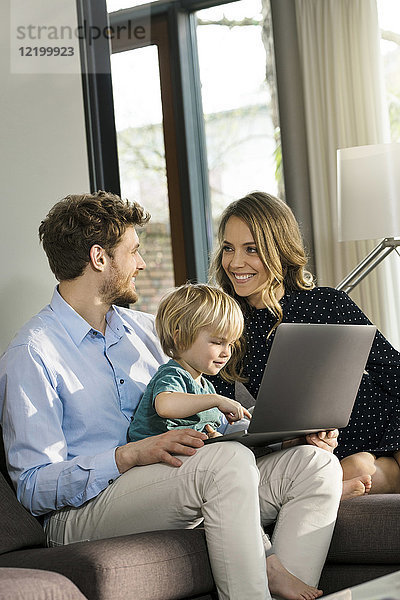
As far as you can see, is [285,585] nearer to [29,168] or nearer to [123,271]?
[123,271]

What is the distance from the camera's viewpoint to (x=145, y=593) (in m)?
1.79

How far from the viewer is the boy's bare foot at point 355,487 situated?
90.4 inches

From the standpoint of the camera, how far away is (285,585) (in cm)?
198

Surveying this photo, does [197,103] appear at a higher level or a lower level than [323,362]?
higher

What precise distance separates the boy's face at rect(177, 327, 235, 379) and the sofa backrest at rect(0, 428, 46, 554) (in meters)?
0.54

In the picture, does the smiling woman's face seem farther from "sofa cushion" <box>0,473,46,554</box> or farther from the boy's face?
"sofa cushion" <box>0,473,46,554</box>

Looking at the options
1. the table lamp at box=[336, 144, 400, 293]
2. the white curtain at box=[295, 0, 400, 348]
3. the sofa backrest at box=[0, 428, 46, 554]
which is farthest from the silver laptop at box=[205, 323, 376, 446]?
the white curtain at box=[295, 0, 400, 348]

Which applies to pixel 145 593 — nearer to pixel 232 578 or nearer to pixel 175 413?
pixel 232 578

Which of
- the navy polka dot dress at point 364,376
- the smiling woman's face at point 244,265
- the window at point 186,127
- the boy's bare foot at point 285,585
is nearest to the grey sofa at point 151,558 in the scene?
the boy's bare foot at point 285,585

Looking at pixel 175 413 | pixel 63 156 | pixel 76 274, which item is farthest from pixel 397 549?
pixel 63 156

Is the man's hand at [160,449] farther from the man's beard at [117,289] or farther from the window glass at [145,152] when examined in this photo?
the window glass at [145,152]

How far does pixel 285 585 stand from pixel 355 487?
418 millimetres

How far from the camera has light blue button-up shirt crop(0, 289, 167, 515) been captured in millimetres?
2049

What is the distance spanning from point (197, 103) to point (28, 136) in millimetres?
2783
